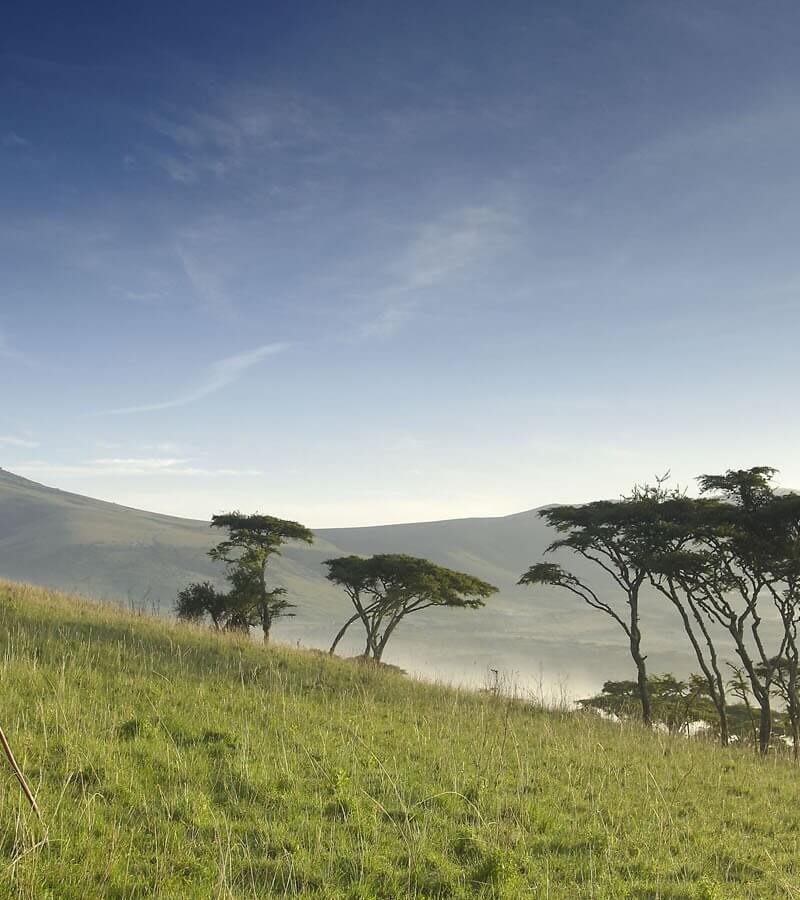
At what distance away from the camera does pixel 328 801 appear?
8.59m

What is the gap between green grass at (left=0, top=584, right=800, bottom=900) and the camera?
6719 mm

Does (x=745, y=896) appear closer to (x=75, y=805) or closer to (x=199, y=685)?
(x=75, y=805)

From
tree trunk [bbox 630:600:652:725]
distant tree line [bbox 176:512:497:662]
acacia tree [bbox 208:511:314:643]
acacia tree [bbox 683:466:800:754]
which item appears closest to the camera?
acacia tree [bbox 683:466:800:754]

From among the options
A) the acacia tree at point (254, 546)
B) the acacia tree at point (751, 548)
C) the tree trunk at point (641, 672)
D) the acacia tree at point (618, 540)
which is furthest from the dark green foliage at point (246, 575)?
the acacia tree at point (751, 548)

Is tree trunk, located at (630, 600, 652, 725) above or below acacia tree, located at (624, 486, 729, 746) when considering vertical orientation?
below

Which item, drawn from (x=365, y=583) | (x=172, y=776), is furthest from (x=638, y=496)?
(x=172, y=776)

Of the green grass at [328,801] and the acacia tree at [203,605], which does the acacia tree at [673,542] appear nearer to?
the green grass at [328,801]

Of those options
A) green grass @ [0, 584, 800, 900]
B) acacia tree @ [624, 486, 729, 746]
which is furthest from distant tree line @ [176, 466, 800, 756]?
green grass @ [0, 584, 800, 900]

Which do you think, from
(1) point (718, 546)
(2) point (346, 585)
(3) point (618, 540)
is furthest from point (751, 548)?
(2) point (346, 585)

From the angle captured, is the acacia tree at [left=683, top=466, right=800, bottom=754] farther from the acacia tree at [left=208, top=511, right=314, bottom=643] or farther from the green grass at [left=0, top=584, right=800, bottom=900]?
the acacia tree at [left=208, top=511, right=314, bottom=643]

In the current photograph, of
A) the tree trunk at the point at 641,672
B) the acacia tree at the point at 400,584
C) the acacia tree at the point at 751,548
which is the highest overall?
the acacia tree at the point at 751,548

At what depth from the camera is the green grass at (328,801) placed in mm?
6719

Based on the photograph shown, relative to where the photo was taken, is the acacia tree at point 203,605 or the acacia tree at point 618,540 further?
the acacia tree at point 203,605

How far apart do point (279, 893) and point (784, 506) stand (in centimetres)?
2355
